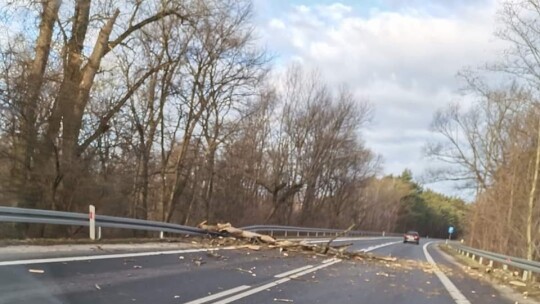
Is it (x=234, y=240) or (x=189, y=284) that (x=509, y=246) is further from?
(x=189, y=284)

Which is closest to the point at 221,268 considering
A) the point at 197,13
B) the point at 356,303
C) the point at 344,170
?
the point at 356,303

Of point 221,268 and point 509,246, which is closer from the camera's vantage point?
point 221,268

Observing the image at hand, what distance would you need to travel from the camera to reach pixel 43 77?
2355 centimetres

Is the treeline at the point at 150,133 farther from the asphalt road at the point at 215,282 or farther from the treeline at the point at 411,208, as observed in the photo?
the treeline at the point at 411,208

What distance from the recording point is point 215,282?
11.6 metres

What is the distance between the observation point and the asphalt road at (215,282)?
8914 mm

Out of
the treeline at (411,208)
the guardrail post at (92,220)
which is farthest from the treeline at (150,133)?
→ the treeline at (411,208)

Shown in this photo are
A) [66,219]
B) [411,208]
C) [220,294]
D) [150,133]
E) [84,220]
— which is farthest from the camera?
[411,208]

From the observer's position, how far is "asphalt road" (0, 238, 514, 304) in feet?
29.2

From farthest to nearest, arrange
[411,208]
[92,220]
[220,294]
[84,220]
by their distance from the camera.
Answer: [411,208], [92,220], [84,220], [220,294]

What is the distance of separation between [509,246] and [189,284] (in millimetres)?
24012

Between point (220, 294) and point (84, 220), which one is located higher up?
point (84, 220)

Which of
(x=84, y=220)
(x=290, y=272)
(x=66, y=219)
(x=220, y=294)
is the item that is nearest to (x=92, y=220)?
(x=84, y=220)

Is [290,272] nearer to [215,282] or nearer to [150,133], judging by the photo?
[215,282]
